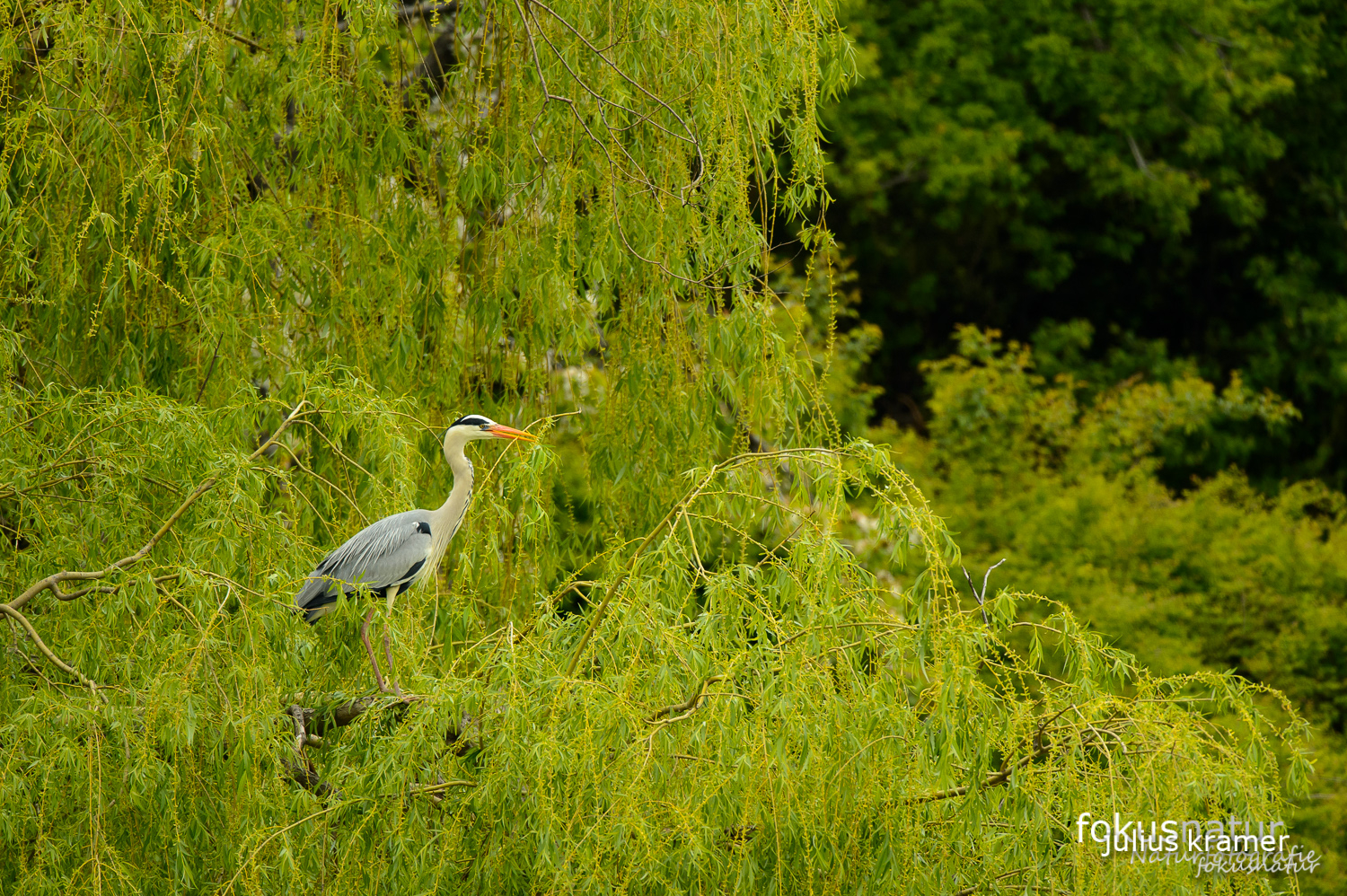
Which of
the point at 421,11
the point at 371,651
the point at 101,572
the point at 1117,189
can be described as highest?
the point at 421,11

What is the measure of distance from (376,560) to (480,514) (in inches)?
23.0

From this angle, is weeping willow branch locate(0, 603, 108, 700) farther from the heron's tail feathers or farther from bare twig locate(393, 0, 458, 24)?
bare twig locate(393, 0, 458, 24)

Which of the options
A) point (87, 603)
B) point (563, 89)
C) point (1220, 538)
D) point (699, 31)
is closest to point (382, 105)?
point (563, 89)

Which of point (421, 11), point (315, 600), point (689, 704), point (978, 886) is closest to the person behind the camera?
point (689, 704)

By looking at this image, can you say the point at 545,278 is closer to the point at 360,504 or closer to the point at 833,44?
the point at 360,504

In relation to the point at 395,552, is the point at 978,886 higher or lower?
lower

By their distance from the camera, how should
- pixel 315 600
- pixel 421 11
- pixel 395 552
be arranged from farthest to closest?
pixel 421 11 < pixel 395 552 < pixel 315 600

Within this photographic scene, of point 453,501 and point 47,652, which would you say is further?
point 453,501

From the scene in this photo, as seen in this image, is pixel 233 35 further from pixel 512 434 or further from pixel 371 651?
pixel 371 651

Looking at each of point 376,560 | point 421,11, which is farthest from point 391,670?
point 421,11

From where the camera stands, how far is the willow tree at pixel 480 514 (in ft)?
9.82

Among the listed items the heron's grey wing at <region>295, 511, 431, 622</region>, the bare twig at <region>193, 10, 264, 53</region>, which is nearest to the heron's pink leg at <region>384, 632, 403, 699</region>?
the heron's grey wing at <region>295, 511, 431, 622</region>

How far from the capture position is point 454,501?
4.29 meters

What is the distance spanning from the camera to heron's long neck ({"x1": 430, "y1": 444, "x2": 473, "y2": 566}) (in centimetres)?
423
